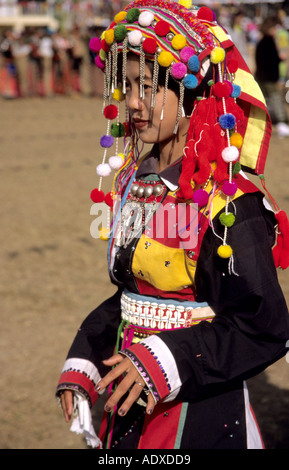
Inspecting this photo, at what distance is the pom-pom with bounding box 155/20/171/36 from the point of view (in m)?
1.94

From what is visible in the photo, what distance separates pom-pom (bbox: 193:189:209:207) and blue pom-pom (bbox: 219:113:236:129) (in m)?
0.21

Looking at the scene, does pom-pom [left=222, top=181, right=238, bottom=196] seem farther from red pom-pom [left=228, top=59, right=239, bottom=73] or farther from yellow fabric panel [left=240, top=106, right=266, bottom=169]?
red pom-pom [left=228, top=59, right=239, bottom=73]

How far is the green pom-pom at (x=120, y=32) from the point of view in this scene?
2.00 metres

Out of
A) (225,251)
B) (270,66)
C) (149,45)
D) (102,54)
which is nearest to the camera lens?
(225,251)

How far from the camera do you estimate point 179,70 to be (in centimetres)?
194

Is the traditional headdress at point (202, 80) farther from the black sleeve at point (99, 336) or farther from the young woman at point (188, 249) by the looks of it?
the black sleeve at point (99, 336)

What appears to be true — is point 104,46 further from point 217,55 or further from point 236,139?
point 236,139

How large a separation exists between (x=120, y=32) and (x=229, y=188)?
2.04ft

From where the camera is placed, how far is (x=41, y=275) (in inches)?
238

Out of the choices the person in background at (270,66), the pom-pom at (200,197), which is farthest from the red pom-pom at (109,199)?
the person in background at (270,66)

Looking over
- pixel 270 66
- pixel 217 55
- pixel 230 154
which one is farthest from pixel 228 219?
pixel 270 66

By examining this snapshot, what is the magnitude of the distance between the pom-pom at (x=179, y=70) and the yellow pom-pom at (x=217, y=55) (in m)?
0.09

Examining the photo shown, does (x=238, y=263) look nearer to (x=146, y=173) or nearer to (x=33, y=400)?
(x=146, y=173)

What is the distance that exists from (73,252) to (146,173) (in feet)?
14.6
